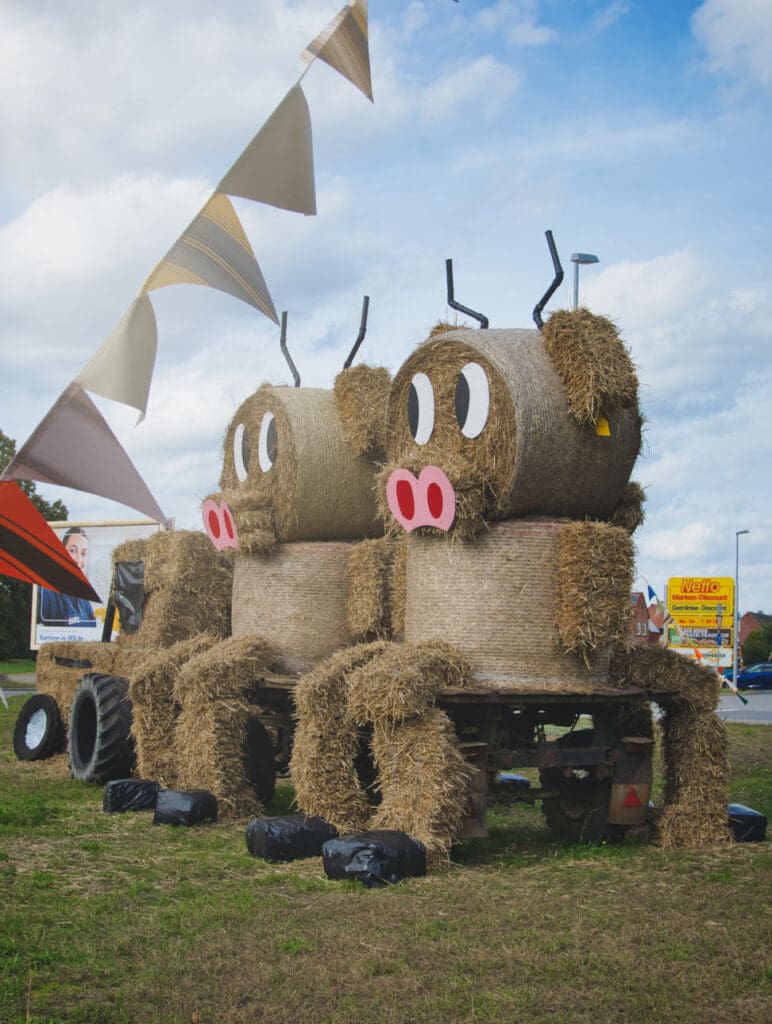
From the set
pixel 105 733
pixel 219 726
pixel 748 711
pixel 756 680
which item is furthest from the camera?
pixel 756 680

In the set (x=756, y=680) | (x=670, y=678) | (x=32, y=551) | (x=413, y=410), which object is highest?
(x=413, y=410)

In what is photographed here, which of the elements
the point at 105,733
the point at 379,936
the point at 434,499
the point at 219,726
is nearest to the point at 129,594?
the point at 105,733

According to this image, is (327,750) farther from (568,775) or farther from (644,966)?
(644,966)

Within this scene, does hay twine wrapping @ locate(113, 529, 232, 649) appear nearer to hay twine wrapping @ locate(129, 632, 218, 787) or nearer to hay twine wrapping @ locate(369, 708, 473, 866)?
hay twine wrapping @ locate(129, 632, 218, 787)

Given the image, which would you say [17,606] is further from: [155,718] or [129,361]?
[129,361]

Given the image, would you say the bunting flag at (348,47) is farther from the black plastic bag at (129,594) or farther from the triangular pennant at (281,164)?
the black plastic bag at (129,594)

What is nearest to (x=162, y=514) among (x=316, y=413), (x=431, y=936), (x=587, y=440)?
(x=316, y=413)

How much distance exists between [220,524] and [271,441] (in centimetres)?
93

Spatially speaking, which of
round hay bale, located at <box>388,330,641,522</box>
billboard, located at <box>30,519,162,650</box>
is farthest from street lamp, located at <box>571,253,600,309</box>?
billboard, located at <box>30,519,162,650</box>

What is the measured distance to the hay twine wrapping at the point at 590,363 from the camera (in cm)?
736

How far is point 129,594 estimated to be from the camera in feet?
40.2

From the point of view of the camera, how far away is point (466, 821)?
7199 mm

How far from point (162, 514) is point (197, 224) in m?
2.27

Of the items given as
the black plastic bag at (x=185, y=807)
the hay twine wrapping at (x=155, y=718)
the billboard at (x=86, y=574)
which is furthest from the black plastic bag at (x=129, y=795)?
the billboard at (x=86, y=574)
